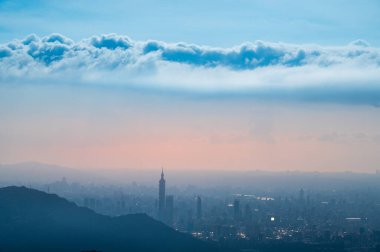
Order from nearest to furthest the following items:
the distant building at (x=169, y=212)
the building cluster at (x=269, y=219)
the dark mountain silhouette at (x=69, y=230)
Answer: the dark mountain silhouette at (x=69, y=230) → the building cluster at (x=269, y=219) → the distant building at (x=169, y=212)

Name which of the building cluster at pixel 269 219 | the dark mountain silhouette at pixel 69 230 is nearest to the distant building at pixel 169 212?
the building cluster at pixel 269 219

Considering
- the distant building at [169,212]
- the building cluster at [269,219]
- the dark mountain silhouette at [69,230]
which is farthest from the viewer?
the distant building at [169,212]

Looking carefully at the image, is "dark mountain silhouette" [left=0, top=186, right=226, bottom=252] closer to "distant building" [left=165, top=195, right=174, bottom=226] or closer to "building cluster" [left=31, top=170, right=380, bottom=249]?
"building cluster" [left=31, top=170, right=380, bottom=249]

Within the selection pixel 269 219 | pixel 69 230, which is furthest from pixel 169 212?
pixel 69 230

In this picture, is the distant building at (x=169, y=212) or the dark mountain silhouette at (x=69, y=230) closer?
the dark mountain silhouette at (x=69, y=230)

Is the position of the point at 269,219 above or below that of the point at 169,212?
below

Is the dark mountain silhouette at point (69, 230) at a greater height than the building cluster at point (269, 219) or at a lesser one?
greater

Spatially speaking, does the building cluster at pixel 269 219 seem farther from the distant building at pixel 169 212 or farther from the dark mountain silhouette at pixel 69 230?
the dark mountain silhouette at pixel 69 230

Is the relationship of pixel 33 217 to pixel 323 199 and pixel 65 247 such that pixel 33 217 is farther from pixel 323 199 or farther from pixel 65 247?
pixel 323 199

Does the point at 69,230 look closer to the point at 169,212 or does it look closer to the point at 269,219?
the point at 169,212

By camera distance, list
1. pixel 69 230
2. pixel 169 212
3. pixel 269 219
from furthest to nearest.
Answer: pixel 269 219
pixel 169 212
pixel 69 230
